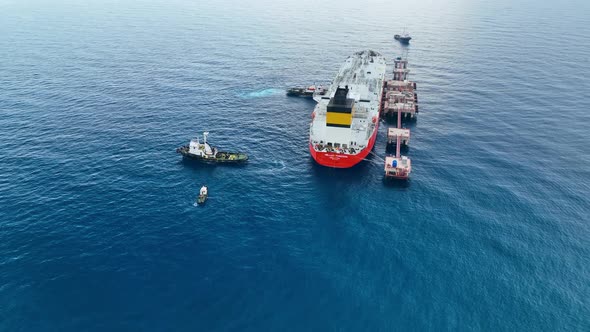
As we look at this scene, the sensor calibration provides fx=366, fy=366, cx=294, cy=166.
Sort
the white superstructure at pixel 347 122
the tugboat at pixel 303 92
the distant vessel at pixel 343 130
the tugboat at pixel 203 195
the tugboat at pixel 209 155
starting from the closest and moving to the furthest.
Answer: the tugboat at pixel 203 195 → the distant vessel at pixel 343 130 → the tugboat at pixel 209 155 → the white superstructure at pixel 347 122 → the tugboat at pixel 303 92

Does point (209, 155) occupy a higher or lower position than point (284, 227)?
higher

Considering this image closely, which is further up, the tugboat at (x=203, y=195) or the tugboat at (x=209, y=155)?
the tugboat at (x=209, y=155)

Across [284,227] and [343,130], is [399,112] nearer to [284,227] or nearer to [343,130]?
[343,130]

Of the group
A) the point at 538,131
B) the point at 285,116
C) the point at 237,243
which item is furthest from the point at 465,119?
the point at 237,243

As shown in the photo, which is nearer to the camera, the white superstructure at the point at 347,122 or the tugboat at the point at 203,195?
the tugboat at the point at 203,195

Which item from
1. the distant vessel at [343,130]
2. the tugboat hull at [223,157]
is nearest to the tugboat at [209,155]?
the tugboat hull at [223,157]

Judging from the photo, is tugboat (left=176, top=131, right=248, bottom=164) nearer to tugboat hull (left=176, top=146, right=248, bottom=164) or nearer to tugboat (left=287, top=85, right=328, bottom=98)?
tugboat hull (left=176, top=146, right=248, bottom=164)

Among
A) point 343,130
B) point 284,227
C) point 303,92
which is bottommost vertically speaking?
point 284,227

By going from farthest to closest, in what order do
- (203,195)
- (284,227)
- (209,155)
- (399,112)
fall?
(399,112) < (209,155) < (203,195) < (284,227)

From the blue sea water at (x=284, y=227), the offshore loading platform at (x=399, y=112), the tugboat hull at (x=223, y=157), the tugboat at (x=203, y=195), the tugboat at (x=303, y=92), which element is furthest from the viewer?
the tugboat at (x=303, y=92)

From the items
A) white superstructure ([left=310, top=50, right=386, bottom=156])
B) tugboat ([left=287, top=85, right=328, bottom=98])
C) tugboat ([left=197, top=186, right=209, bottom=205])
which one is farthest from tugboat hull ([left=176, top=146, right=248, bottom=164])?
tugboat ([left=287, top=85, right=328, bottom=98])

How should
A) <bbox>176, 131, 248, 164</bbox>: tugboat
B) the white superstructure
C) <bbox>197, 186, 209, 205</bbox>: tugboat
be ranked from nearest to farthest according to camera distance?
<bbox>197, 186, 209, 205</bbox>: tugboat, <bbox>176, 131, 248, 164</bbox>: tugboat, the white superstructure

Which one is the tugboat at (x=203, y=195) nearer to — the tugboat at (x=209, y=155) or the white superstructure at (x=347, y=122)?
the tugboat at (x=209, y=155)

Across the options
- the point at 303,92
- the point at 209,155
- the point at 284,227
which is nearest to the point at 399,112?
the point at 303,92
